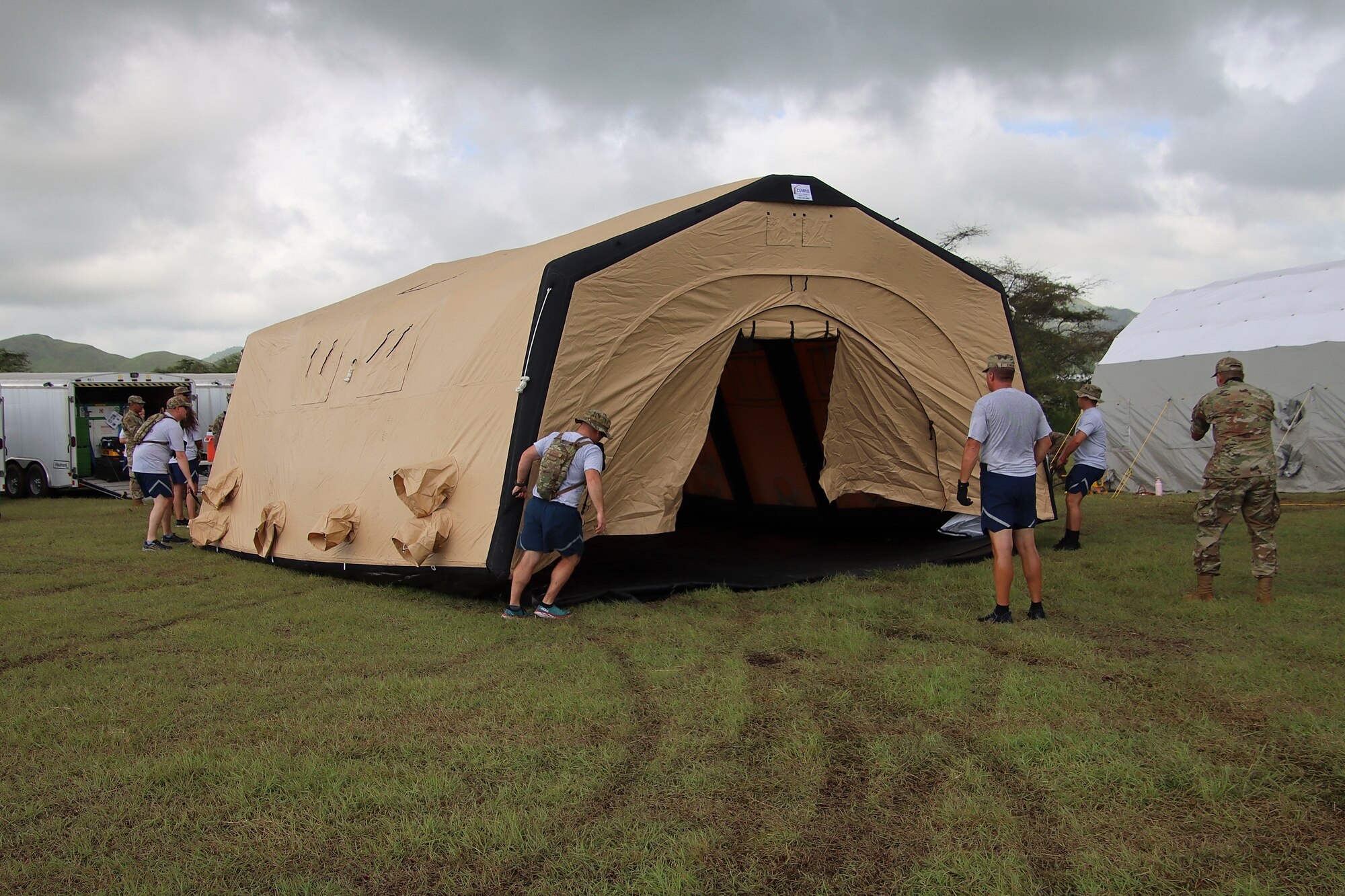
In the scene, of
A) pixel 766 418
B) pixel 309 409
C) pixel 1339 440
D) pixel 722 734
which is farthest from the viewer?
pixel 1339 440

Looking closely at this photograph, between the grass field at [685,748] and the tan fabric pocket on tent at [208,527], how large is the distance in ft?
10.8

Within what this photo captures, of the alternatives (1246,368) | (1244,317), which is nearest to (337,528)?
(1246,368)

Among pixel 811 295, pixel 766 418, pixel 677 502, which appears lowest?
pixel 677 502

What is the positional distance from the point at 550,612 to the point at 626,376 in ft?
5.99

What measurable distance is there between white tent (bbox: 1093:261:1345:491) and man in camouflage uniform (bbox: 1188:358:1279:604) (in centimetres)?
912

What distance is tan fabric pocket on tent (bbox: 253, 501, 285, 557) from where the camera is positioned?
8711mm

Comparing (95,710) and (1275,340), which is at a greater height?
(1275,340)

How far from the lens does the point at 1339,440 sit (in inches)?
536

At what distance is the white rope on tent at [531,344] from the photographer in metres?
6.36

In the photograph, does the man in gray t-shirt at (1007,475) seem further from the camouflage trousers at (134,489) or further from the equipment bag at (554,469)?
the camouflage trousers at (134,489)

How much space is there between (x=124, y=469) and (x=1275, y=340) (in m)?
19.3

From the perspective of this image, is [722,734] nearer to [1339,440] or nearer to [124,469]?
[1339,440]

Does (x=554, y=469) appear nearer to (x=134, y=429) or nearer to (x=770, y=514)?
(x=770, y=514)

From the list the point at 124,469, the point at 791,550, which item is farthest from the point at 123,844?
the point at 124,469
